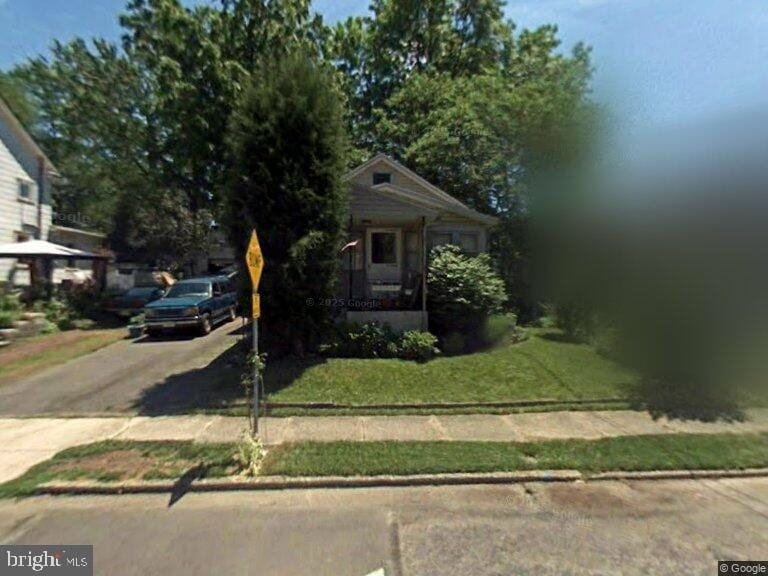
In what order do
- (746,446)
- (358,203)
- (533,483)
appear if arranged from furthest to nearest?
(358,203) < (746,446) < (533,483)

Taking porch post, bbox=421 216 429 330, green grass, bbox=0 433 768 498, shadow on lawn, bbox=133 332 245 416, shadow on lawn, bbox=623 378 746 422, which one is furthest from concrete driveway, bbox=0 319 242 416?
shadow on lawn, bbox=623 378 746 422

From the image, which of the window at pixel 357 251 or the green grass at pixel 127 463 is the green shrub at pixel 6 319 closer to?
the green grass at pixel 127 463

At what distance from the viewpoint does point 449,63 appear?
1197 inches

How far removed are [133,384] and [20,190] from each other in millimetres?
14406

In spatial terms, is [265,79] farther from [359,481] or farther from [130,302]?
[130,302]

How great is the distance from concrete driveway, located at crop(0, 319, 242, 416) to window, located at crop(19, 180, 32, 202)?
1061 cm

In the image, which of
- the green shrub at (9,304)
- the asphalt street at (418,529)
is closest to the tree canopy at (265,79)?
the green shrub at (9,304)

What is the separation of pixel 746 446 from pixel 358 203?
838cm

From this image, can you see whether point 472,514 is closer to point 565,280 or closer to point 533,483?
point 533,483

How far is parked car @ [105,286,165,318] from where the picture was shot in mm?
16703

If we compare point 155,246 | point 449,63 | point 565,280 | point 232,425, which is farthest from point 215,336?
point 449,63

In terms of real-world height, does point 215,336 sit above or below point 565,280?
→ below

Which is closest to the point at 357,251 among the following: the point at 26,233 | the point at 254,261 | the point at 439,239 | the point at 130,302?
the point at 439,239

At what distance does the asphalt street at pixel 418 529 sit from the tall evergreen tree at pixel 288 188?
451 cm
